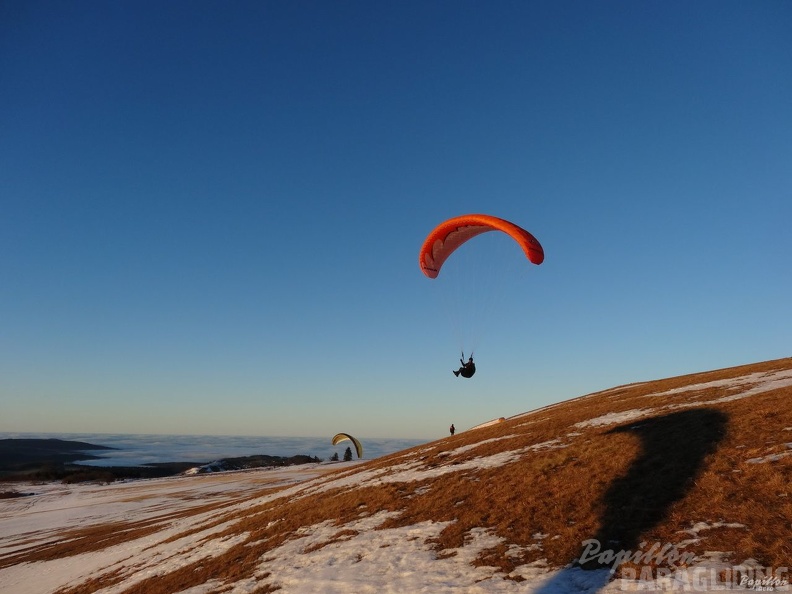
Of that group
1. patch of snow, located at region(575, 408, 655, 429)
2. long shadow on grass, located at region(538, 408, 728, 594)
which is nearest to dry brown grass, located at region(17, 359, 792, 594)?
long shadow on grass, located at region(538, 408, 728, 594)

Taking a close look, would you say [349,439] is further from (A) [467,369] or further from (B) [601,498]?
(B) [601,498]

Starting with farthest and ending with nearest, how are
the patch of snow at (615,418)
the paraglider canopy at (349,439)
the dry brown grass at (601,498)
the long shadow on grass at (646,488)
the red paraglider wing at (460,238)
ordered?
1. the paraglider canopy at (349,439)
2. the red paraglider wing at (460,238)
3. the patch of snow at (615,418)
4. the dry brown grass at (601,498)
5. the long shadow on grass at (646,488)

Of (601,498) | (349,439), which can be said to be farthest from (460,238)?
(349,439)

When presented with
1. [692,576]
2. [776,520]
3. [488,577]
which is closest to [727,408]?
[776,520]

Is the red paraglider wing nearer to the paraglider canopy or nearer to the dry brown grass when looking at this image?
the dry brown grass

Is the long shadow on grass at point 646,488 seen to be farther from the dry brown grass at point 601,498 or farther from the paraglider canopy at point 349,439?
the paraglider canopy at point 349,439

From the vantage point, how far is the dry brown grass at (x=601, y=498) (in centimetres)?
957

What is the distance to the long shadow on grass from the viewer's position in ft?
28.9

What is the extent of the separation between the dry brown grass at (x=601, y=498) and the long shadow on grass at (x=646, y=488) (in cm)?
4

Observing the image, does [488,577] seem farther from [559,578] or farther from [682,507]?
[682,507]

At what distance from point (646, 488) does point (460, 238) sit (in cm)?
1782

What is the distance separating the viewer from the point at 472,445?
24703mm

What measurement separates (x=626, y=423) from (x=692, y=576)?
1267 cm

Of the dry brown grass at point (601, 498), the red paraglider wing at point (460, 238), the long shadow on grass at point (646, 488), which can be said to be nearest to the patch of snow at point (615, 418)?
the dry brown grass at point (601, 498)
